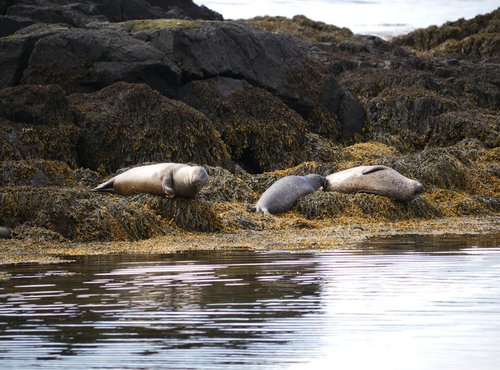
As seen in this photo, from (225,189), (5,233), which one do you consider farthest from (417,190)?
(5,233)

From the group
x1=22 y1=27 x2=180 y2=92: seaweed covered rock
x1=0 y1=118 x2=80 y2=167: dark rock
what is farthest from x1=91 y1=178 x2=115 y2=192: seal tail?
x1=22 y1=27 x2=180 y2=92: seaweed covered rock

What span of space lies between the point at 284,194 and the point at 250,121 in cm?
481

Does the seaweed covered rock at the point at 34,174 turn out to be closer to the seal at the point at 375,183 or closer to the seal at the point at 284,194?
the seal at the point at 284,194

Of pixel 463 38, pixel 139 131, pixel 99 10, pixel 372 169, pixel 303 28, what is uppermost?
pixel 303 28

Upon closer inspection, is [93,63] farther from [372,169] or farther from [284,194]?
[372,169]

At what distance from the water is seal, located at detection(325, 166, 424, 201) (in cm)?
513

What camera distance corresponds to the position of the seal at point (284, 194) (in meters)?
13.7

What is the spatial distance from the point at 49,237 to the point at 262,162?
7771mm

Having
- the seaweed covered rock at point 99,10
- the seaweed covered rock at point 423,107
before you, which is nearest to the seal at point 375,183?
the seaweed covered rock at point 423,107

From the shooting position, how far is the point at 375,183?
567 inches

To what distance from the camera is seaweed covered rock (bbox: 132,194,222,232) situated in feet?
39.9

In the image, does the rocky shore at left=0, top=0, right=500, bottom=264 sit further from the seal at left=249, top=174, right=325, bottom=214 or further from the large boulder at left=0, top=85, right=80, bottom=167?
the seal at left=249, top=174, right=325, bottom=214

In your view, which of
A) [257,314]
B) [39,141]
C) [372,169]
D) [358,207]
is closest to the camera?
[257,314]

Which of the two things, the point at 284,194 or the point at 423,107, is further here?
the point at 423,107
